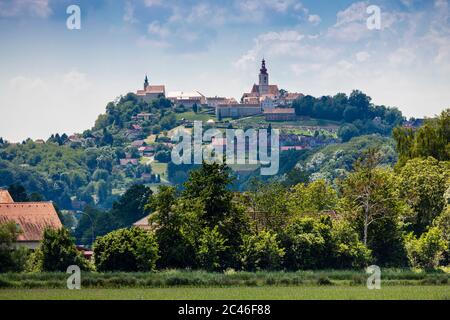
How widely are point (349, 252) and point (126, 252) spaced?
1242 centimetres

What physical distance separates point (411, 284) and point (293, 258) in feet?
28.7

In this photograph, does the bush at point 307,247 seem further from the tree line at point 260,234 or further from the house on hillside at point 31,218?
the house on hillside at point 31,218

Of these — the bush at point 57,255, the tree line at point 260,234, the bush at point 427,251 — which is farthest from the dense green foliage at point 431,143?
the bush at point 57,255

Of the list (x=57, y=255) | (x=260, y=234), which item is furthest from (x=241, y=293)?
(x=57, y=255)

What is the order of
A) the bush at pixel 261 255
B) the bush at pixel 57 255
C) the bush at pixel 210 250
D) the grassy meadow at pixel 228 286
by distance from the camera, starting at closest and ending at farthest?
the grassy meadow at pixel 228 286 → the bush at pixel 210 250 → the bush at pixel 57 255 → the bush at pixel 261 255

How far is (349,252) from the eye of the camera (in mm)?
67375

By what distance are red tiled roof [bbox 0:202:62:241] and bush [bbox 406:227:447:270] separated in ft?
87.3

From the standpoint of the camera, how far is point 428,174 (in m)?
83.1

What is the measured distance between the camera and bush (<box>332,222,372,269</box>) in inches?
2653

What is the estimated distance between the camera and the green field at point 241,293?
1962 inches

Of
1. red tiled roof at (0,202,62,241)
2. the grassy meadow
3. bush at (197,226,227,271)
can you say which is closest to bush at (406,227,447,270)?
the grassy meadow

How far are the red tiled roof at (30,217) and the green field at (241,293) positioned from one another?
33.7 metres

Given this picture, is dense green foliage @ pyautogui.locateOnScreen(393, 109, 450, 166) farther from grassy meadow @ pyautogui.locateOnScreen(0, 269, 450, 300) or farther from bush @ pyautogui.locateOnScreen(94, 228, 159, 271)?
bush @ pyautogui.locateOnScreen(94, 228, 159, 271)
